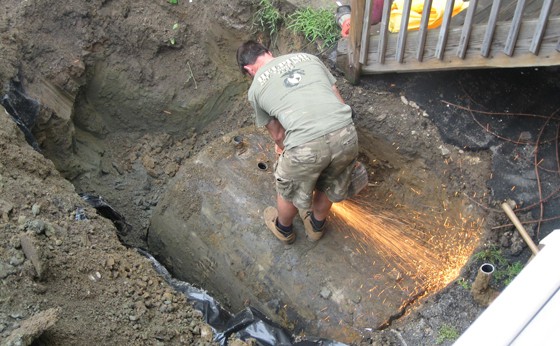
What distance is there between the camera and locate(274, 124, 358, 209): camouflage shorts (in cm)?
347

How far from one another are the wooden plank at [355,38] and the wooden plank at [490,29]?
93 centimetres

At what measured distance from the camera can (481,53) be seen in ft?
12.8

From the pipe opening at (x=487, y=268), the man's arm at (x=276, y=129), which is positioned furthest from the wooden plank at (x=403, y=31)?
the pipe opening at (x=487, y=268)

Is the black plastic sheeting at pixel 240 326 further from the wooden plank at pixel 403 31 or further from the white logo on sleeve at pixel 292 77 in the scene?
the wooden plank at pixel 403 31

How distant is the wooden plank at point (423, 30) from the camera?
3.86 m

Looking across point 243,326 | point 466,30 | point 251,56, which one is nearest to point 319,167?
point 251,56

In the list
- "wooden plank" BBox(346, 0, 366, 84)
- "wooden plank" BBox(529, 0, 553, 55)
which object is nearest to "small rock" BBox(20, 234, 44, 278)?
"wooden plank" BBox(346, 0, 366, 84)

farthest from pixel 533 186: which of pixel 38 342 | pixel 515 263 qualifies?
pixel 38 342

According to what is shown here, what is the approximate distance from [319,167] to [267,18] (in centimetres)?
233

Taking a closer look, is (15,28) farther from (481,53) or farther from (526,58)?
(526,58)

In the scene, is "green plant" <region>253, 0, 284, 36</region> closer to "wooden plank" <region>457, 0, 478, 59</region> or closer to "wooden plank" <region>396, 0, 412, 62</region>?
"wooden plank" <region>396, 0, 412, 62</region>

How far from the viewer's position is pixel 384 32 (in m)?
4.24

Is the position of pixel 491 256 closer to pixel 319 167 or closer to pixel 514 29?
pixel 319 167

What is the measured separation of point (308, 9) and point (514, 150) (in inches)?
89.1
